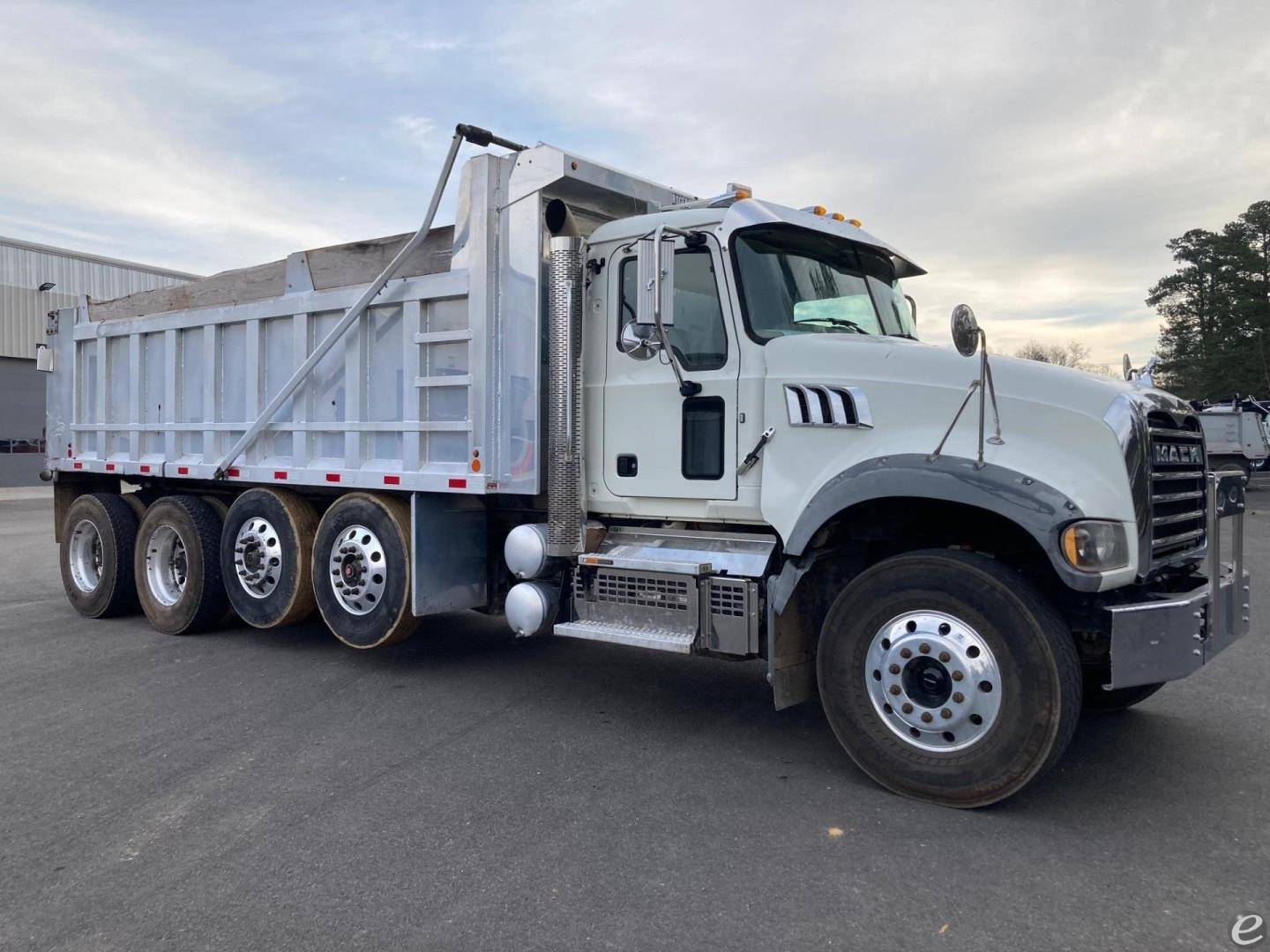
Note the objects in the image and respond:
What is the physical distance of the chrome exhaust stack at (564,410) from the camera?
5.68m

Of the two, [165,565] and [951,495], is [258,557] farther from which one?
[951,495]

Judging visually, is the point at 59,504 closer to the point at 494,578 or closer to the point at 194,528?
the point at 194,528

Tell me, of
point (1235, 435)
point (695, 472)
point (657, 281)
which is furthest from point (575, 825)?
point (1235, 435)

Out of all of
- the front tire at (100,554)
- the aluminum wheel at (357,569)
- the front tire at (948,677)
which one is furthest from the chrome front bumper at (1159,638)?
the front tire at (100,554)

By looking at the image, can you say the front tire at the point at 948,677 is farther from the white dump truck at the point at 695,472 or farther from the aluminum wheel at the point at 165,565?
the aluminum wheel at the point at 165,565

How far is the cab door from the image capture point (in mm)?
5156

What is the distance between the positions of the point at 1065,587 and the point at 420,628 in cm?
565

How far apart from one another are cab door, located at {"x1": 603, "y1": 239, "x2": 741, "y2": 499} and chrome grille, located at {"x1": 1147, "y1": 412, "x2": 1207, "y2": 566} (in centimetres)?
197

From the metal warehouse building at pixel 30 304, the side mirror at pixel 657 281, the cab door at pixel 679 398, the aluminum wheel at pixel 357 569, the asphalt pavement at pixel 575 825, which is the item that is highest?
the metal warehouse building at pixel 30 304

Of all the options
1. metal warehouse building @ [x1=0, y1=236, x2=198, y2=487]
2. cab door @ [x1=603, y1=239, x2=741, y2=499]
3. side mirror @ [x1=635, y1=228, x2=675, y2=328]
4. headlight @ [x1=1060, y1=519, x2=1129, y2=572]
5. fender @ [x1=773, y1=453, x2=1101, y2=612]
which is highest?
metal warehouse building @ [x1=0, y1=236, x2=198, y2=487]

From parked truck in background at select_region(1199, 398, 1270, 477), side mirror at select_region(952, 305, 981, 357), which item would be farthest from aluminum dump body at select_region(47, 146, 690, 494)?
parked truck in background at select_region(1199, 398, 1270, 477)

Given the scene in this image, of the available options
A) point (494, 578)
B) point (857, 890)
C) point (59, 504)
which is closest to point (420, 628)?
point (494, 578)

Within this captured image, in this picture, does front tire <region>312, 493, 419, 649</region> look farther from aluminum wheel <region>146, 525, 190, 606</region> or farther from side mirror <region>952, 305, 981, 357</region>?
side mirror <region>952, 305, 981, 357</region>

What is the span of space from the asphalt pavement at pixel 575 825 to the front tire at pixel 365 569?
42cm
